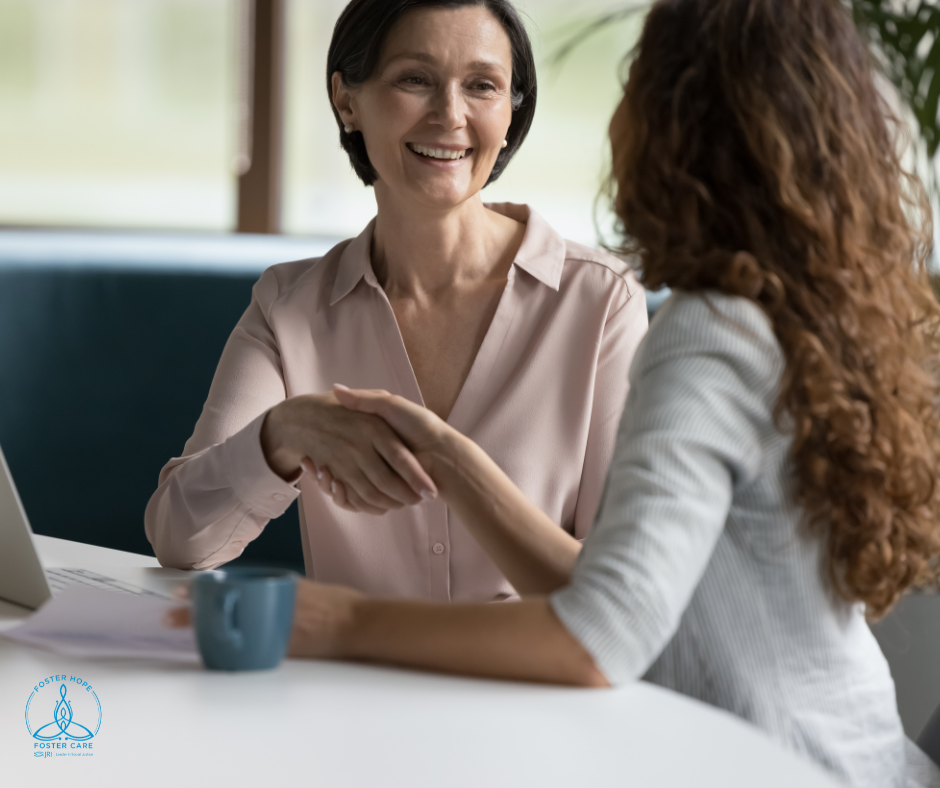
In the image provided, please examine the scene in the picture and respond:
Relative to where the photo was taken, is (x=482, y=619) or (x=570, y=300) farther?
(x=570, y=300)

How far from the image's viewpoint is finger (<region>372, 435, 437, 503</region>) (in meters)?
1.02

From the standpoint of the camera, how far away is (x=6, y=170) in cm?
315

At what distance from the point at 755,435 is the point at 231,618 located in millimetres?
404

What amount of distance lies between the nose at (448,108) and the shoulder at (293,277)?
0.82 ft

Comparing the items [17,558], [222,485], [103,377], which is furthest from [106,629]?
[103,377]

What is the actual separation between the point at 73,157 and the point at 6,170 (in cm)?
20

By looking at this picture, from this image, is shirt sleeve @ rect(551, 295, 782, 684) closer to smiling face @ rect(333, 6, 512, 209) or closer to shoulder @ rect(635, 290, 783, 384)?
shoulder @ rect(635, 290, 783, 384)

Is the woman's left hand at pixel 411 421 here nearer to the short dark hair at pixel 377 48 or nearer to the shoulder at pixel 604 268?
the shoulder at pixel 604 268

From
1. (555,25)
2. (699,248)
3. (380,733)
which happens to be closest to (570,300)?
(699,248)

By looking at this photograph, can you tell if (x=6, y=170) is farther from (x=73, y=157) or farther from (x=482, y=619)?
(x=482, y=619)

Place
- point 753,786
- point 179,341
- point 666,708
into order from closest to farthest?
point 753,786
point 666,708
point 179,341

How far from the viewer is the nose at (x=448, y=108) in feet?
4.88

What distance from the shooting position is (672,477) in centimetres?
70

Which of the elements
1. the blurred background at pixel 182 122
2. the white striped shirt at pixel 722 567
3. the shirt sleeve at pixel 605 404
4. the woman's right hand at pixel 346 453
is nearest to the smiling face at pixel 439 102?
the shirt sleeve at pixel 605 404
